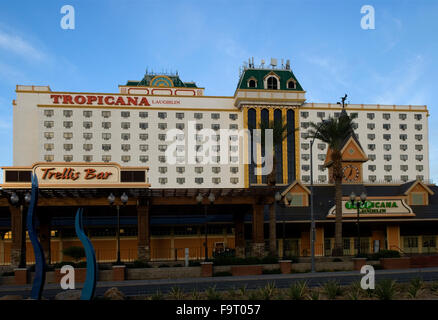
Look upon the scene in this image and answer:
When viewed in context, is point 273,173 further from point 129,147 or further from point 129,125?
point 129,125

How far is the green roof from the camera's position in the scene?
98.2m

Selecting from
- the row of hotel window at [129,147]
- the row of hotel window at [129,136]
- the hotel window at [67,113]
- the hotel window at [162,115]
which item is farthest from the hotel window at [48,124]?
the hotel window at [162,115]

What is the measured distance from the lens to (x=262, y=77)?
99.5 meters

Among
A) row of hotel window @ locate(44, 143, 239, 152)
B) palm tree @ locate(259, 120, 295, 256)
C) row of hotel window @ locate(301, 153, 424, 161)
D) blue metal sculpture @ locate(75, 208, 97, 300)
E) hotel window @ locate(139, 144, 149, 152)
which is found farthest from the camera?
row of hotel window @ locate(301, 153, 424, 161)

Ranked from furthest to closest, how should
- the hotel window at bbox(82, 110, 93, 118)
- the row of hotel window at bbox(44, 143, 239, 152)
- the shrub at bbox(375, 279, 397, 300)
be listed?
the hotel window at bbox(82, 110, 93, 118)
the row of hotel window at bbox(44, 143, 239, 152)
the shrub at bbox(375, 279, 397, 300)

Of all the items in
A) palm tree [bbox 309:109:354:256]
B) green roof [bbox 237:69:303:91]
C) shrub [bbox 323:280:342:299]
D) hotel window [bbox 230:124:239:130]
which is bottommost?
shrub [bbox 323:280:342:299]

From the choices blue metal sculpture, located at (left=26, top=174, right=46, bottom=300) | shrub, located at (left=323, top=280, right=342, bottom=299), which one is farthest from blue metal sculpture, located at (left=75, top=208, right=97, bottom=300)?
shrub, located at (left=323, top=280, right=342, bottom=299)

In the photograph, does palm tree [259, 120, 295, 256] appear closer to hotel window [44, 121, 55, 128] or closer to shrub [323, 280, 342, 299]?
shrub [323, 280, 342, 299]

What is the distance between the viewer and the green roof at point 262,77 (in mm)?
98188

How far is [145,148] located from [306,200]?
54110 mm

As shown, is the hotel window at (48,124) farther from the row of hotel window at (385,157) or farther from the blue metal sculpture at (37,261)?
the blue metal sculpture at (37,261)

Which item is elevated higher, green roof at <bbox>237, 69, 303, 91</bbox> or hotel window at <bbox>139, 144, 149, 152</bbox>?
green roof at <bbox>237, 69, 303, 91</bbox>
